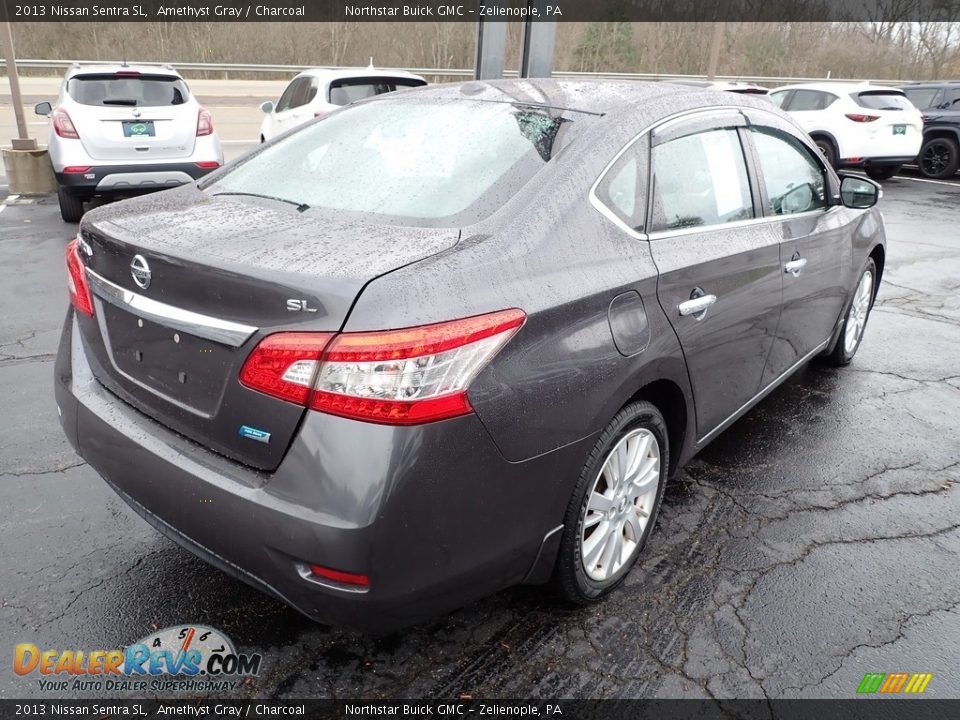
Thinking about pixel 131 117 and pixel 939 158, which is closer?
pixel 131 117

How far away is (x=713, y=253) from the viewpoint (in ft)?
8.23

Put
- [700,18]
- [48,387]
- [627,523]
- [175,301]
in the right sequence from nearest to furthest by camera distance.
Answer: [175,301]
[627,523]
[48,387]
[700,18]

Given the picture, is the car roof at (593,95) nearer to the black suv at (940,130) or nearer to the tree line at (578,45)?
the black suv at (940,130)

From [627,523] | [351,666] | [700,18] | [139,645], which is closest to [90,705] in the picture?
[139,645]

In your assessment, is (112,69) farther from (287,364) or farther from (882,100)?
(882,100)

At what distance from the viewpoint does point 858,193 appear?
366 cm

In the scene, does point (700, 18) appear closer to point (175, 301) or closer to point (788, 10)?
point (788, 10)

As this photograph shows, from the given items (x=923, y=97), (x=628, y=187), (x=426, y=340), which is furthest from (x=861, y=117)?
(x=426, y=340)

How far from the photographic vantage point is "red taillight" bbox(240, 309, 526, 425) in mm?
1614

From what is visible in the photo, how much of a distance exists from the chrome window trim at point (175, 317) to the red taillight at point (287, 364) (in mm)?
63

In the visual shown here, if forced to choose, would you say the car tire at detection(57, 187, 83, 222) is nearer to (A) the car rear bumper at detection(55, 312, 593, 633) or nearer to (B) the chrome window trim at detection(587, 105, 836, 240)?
(A) the car rear bumper at detection(55, 312, 593, 633)

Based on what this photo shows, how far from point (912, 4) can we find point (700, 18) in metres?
11.6

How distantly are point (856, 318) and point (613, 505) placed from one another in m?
3.01

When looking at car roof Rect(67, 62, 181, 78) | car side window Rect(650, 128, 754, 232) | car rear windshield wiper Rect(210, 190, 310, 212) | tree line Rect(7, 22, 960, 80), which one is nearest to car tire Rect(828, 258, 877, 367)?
car side window Rect(650, 128, 754, 232)
